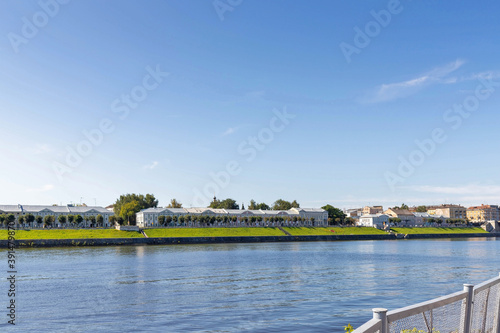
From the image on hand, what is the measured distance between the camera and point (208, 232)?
132 metres

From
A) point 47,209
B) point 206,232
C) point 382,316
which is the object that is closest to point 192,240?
point 206,232

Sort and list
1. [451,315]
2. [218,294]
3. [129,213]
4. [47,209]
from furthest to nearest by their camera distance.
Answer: [47,209]
[129,213]
[218,294]
[451,315]

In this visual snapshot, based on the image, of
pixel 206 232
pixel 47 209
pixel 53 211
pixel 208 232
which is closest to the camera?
pixel 206 232

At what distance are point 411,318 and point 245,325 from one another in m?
19.8

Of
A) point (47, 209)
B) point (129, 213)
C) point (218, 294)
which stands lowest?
point (218, 294)

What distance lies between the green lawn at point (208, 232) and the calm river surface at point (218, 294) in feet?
223

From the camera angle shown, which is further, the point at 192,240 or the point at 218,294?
the point at 192,240

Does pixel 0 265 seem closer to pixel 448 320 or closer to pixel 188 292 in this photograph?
pixel 188 292

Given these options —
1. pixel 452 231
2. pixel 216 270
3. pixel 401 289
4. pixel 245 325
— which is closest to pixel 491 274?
pixel 401 289

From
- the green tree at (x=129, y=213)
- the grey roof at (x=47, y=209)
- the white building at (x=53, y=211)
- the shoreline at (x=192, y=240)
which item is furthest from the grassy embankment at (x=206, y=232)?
the grey roof at (x=47, y=209)

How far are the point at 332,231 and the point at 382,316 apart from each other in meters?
159

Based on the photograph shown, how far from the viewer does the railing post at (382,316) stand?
214 inches

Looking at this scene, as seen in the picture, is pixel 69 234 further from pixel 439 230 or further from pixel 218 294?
pixel 439 230

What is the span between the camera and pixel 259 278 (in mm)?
45719
